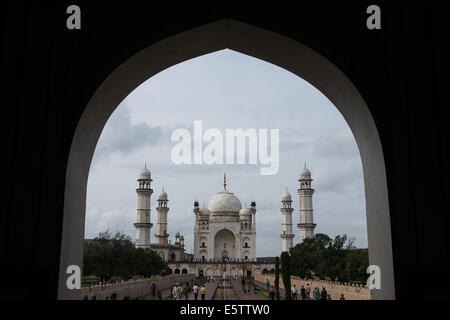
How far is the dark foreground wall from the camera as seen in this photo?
3.42m

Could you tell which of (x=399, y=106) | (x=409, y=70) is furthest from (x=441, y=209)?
(x=409, y=70)

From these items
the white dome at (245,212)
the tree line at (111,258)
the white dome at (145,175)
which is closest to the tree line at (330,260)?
the tree line at (111,258)

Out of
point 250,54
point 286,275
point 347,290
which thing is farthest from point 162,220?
point 250,54

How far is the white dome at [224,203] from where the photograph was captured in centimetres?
4644

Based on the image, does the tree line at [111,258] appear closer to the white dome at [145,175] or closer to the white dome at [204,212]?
the white dome at [145,175]

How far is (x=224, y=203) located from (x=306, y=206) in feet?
41.3

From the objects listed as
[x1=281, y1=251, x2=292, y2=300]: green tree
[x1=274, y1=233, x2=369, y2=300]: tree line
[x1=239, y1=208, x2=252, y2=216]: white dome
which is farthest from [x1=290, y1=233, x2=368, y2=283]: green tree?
[x1=239, y1=208, x2=252, y2=216]: white dome

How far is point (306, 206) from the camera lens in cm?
3609

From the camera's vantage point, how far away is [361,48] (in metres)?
3.90

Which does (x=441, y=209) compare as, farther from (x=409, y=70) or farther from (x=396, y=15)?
(x=396, y=15)

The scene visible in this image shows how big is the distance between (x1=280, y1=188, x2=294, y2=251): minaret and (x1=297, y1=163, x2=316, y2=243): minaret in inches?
147

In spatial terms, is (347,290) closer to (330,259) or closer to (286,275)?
(286,275)

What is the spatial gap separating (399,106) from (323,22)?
101cm

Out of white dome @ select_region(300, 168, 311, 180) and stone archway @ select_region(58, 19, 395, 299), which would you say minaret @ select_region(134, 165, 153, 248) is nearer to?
white dome @ select_region(300, 168, 311, 180)
